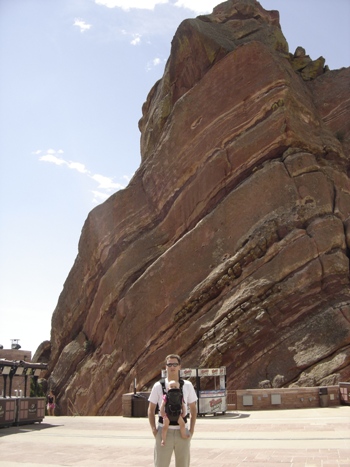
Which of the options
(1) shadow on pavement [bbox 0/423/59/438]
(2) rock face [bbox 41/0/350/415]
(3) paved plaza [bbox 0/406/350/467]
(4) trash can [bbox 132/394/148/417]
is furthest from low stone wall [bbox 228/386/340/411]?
(1) shadow on pavement [bbox 0/423/59/438]

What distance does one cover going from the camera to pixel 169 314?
31.3 m

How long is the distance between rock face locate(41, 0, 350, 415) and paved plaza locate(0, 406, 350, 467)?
35.0ft

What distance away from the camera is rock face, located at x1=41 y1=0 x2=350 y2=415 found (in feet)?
89.6

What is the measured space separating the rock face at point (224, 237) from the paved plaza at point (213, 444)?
10.7 meters

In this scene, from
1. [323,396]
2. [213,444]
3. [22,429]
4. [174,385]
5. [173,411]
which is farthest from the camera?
[323,396]

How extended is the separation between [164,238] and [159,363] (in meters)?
9.53

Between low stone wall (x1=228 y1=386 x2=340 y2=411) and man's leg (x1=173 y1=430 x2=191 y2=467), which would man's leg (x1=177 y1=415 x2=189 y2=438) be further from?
low stone wall (x1=228 y1=386 x2=340 y2=411)

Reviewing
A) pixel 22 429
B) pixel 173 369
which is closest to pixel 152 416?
pixel 173 369

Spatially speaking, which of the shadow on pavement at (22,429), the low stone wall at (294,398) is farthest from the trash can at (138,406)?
the low stone wall at (294,398)

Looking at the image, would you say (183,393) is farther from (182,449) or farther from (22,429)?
(22,429)

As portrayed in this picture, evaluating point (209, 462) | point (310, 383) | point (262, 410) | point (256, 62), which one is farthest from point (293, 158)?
point (209, 462)

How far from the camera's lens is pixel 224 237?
31.3m

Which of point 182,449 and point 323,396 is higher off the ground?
point 182,449

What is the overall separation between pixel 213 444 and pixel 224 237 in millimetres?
20964
